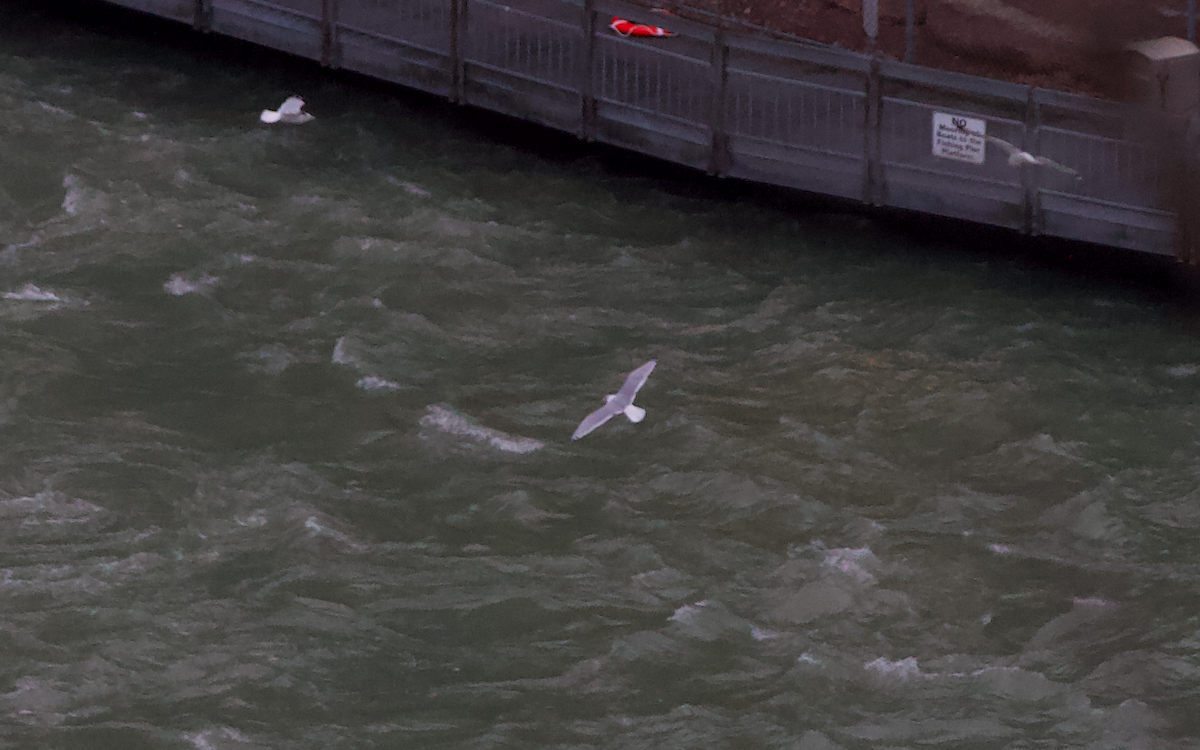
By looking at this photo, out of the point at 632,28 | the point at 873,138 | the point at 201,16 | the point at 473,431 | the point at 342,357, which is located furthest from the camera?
the point at 201,16

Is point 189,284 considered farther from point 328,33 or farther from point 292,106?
point 328,33

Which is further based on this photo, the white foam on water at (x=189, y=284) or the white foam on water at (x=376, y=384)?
the white foam on water at (x=189, y=284)

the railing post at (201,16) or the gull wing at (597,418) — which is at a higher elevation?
the railing post at (201,16)

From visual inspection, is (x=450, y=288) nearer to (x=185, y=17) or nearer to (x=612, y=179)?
(x=612, y=179)

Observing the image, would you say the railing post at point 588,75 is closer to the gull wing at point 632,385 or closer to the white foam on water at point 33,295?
the gull wing at point 632,385

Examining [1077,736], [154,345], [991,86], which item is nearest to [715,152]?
[991,86]

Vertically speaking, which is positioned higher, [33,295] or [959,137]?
[959,137]

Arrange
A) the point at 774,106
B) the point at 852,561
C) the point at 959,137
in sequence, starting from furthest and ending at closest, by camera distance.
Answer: the point at 774,106, the point at 959,137, the point at 852,561

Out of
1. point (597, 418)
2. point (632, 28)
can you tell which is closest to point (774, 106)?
point (632, 28)

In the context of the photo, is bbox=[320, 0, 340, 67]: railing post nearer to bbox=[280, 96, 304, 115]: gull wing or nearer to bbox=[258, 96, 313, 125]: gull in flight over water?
bbox=[258, 96, 313, 125]: gull in flight over water

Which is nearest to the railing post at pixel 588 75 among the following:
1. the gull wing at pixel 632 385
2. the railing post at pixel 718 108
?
the railing post at pixel 718 108
